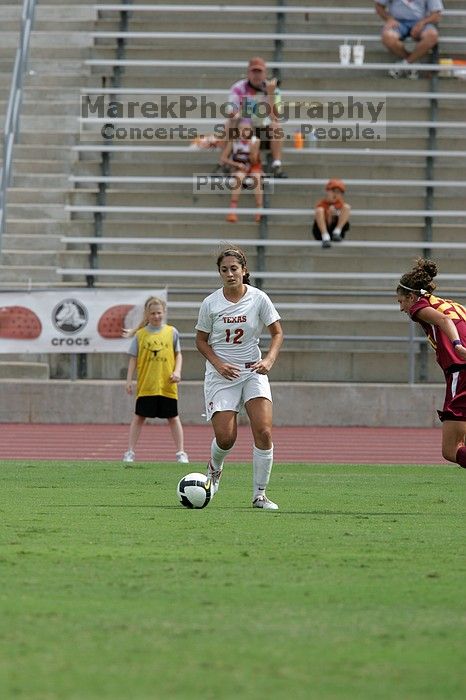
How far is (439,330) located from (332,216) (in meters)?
12.6

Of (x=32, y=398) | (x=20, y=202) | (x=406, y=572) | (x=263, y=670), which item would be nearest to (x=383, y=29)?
(x=20, y=202)

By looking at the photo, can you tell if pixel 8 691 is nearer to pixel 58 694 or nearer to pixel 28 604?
pixel 58 694

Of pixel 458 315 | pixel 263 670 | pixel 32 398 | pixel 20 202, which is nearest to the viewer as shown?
pixel 263 670

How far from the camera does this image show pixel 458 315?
1052 cm

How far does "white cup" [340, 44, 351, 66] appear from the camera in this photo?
2612 cm

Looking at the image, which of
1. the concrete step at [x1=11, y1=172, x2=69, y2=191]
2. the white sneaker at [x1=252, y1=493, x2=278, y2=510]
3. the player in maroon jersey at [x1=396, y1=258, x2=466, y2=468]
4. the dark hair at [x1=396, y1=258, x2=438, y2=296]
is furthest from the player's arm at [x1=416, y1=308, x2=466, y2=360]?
the concrete step at [x1=11, y1=172, x2=69, y2=191]

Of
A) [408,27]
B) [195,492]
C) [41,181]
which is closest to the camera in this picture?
[195,492]

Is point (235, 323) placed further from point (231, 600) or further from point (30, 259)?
point (30, 259)

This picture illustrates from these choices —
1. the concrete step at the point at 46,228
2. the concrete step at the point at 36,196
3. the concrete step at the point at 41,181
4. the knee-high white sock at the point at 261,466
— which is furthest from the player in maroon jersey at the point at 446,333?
the concrete step at the point at 41,181

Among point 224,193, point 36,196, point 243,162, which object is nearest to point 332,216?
point 243,162

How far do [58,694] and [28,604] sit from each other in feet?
5.35

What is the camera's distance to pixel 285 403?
20.6 m

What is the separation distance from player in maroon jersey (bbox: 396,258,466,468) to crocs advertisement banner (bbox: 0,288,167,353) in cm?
992

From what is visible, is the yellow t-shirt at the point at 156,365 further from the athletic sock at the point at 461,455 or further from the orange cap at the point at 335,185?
the orange cap at the point at 335,185
